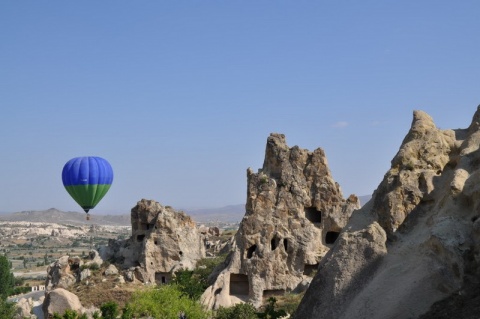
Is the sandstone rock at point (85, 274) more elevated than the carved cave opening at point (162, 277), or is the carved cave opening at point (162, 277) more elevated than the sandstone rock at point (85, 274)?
the sandstone rock at point (85, 274)

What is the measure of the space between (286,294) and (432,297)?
22289 millimetres

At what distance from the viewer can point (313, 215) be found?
3991cm

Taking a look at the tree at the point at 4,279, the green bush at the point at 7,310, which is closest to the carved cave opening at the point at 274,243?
the green bush at the point at 7,310

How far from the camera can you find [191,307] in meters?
30.4

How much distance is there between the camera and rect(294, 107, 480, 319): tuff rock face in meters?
14.5

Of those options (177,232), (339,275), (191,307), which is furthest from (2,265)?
(339,275)

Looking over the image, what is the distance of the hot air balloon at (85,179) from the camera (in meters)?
52.0

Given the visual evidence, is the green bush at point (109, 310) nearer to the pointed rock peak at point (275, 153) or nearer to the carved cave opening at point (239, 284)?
the carved cave opening at point (239, 284)

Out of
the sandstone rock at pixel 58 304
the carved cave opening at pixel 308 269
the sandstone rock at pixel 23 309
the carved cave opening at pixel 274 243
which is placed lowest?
the sandstone rock at pixel 23 309

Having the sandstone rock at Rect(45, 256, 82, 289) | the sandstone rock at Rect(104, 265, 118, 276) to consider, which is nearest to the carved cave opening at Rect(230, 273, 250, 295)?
the sandstone rock at Rect(104, 265, 118, 276)

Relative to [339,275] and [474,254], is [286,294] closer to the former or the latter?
[339,275]

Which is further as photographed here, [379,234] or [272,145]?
[272,145]

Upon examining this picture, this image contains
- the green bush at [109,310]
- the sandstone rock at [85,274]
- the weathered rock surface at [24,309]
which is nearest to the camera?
the green bush at [109,310]

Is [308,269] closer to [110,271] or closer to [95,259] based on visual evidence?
[110,271]
